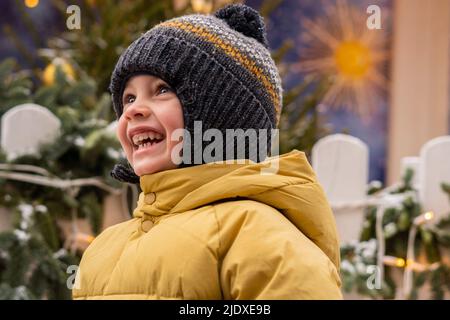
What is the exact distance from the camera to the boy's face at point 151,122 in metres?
0.97

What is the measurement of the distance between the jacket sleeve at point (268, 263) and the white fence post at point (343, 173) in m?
0.98

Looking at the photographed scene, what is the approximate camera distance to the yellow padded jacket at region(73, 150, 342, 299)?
32.1 inches

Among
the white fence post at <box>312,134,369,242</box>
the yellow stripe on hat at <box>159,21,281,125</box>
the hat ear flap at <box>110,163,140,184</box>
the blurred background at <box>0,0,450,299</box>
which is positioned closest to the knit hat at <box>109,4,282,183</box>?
the yellow stripe on hat at <box>159,21,281,125</box>

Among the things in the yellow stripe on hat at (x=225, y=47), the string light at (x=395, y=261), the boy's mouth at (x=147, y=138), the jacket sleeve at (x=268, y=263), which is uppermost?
the yellow stripe on hat at (x=225, y=47)

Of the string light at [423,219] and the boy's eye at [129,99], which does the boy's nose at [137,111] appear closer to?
the boy's eye at [129,99]

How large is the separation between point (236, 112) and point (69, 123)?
0.78m

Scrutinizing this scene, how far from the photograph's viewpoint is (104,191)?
5.49 feet

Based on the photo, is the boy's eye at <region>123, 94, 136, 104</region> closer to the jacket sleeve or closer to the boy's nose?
the boy's nose

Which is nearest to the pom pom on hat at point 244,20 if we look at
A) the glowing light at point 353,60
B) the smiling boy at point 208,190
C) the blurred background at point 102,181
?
the smiling boy at point 208,190

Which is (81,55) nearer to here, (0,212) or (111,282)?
(0,212)

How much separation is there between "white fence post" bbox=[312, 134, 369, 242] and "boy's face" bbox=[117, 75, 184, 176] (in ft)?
2.96

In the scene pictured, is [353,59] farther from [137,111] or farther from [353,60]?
[137,111]

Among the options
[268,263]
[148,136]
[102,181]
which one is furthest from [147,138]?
[102,181]

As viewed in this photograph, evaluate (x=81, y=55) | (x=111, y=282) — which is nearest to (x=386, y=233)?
(x=81, y=55)
